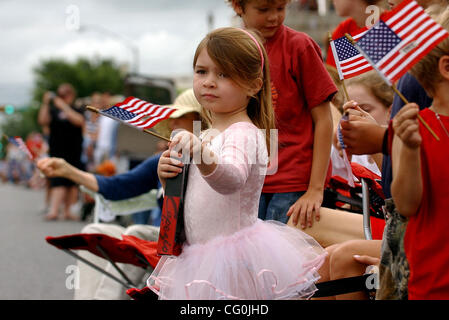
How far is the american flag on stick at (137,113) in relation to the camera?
246 centimetres

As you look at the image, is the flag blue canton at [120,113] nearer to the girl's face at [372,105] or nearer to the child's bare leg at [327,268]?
the child's bare leg at [327,268]

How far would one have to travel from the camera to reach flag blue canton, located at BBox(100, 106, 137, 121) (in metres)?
2.45

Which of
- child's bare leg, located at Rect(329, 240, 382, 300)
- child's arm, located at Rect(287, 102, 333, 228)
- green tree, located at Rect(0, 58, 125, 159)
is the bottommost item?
green tree, located at Rect(0, 58, 125, 159)

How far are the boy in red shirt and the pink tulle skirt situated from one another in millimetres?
811

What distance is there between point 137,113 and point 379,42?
929 millimetres

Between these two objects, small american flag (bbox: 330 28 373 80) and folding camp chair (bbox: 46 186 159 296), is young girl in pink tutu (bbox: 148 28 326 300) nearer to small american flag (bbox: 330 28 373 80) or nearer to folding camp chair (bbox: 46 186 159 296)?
small american flag (bbox: 330 28 373 80)

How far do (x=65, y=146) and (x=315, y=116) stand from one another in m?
8.13

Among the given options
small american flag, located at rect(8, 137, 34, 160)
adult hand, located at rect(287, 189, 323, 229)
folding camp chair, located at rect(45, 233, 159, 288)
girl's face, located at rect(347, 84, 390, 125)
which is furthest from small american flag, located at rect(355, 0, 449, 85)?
small american flag, located at rect(8, 137, 34, 160)

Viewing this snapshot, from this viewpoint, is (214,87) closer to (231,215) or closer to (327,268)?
(231,215)

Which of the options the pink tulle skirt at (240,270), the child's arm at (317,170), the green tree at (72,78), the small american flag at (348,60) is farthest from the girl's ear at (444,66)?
the green tree at (72,78)

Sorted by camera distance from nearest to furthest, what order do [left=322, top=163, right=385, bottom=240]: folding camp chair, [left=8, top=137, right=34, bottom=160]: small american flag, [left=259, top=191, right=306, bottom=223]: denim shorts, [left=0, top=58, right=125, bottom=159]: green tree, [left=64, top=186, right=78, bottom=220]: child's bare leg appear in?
[left=322, top=163, right=385, bottom=240]: folding camp chair
[left=259, top=191, right=306, bottom=223]: denim shorts
[left=8, top=137, right=34, bottom=160]: small american flag
[left=64, top=186, right=78, bottom=220]: child's bare leg
[left=0, top=58, right=125, bottom=159]: green tree

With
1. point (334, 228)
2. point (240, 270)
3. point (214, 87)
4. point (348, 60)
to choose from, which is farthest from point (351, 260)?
point (214, 87)

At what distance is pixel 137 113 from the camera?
2.52m

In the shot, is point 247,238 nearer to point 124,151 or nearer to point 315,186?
point 315,186
